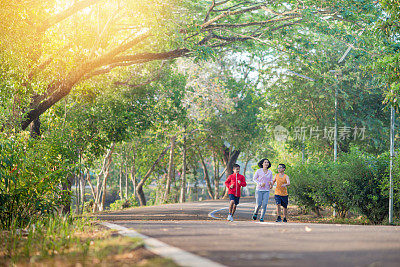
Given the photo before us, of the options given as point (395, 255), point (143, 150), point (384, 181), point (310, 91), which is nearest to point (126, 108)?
point (310, 91)

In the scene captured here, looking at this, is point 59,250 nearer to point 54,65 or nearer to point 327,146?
point 54,65

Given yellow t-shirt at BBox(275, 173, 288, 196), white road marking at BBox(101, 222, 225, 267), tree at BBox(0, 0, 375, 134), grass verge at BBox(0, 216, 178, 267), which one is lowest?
grass verge at BBox(0, 216, 178, 267)

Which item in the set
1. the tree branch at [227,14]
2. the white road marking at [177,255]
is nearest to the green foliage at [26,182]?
the white road marking at [177,255]

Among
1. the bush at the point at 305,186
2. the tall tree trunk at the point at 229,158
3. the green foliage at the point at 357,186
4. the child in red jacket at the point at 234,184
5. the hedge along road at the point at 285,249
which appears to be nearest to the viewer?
the hedge along road at the point at 285,249

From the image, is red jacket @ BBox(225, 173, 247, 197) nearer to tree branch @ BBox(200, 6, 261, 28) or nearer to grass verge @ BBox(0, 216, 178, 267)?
tree branch @ BBox(200, 6, 261, 28)

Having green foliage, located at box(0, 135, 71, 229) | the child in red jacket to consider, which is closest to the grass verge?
green foliage, located at box(0, 135, 71, 229)

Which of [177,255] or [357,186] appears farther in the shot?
[357,186]

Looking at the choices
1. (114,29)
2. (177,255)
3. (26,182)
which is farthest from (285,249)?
(114,29)

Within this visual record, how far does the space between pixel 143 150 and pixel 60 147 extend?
2826 cm

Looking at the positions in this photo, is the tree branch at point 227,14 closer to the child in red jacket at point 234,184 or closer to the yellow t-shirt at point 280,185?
the child in red jacket at point 234,184

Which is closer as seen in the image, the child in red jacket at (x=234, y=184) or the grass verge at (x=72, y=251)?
the grass verge at (x=72, y=251)

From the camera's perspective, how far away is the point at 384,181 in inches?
704

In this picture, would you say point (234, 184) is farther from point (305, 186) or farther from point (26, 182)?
point (305, 186)

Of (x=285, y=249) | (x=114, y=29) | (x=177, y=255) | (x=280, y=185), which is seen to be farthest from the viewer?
(x=114, y=29)
